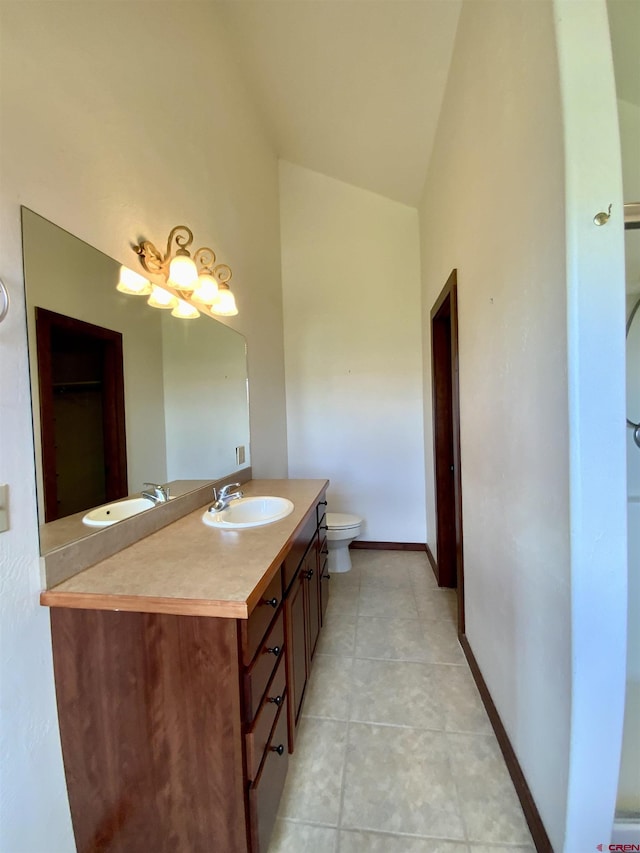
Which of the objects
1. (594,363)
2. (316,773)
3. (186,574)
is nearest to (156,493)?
(186,574)

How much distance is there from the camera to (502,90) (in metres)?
1.11

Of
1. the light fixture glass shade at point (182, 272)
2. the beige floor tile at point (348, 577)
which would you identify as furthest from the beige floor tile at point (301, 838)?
the light fixture glass shade at point (182, 272)

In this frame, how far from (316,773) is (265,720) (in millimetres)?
564

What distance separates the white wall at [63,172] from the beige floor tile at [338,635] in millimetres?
1221

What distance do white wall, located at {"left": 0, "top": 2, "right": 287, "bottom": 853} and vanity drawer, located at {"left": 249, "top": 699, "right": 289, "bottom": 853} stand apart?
51 centimetres

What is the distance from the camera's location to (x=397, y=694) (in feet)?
5.04

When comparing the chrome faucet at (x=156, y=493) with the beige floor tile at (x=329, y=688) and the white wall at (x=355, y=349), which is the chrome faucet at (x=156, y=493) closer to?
the beige floor tile at (x=329, y=688)

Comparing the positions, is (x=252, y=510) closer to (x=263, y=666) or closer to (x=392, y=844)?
(x=263, y=666)

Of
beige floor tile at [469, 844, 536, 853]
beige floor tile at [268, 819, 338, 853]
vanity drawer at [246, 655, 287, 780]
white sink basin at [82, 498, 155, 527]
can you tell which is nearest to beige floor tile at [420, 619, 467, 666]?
beige floor tile at [469, 844, 536, 853]

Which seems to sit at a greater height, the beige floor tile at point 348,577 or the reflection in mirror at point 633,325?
the reflection in mirror at point 633,325

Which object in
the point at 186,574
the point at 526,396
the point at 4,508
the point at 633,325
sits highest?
the point at 633,325

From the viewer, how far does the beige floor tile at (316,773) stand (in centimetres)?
109

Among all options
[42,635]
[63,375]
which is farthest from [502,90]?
[42,635]

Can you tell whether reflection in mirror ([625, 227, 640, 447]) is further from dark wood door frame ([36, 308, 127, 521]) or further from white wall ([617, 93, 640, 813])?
dark wood door frame ([36, 308, 127, 521])
